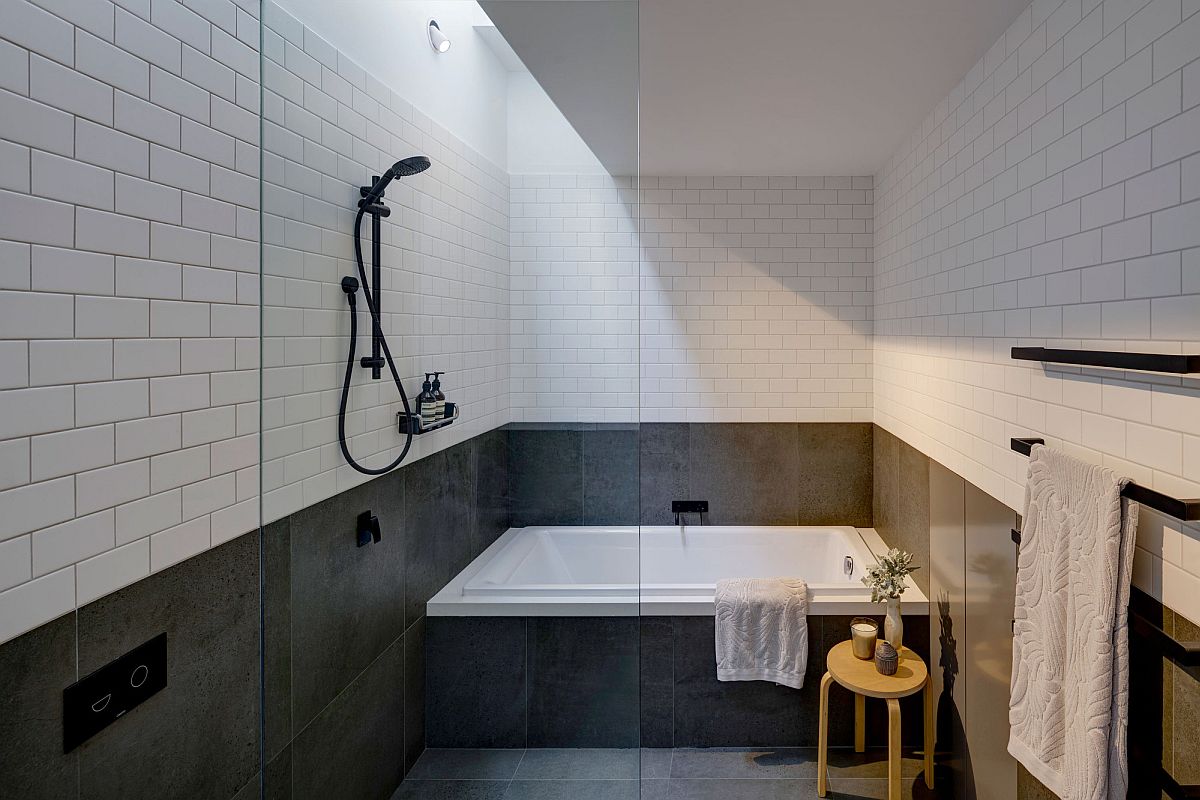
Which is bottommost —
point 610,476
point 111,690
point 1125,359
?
point 111,690

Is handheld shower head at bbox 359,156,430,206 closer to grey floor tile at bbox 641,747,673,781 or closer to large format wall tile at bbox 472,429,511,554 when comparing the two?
large format wall tile at bbox 472,429,511,554

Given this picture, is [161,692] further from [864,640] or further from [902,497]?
[902,497]

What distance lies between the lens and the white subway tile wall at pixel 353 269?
60.6 inches

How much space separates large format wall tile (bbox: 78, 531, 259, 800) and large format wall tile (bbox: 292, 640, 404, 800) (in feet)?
0.51

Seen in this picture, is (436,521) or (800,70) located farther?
(800,70)

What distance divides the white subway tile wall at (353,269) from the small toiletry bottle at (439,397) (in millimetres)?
16

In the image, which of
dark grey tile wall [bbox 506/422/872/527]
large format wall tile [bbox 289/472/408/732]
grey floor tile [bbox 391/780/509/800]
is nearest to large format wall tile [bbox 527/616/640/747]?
grey floor tile [bbox 391/780/509/800]

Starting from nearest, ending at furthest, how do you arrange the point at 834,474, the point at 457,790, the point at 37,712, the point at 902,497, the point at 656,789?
the point at 37,712, the point at 457,790, the point at 656,789, the point at 902,497, the point at 834,474

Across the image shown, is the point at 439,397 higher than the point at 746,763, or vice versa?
the point at 439,397

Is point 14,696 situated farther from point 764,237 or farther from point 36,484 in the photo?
point 764,237

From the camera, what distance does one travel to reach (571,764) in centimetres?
157

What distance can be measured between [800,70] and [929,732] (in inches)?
102

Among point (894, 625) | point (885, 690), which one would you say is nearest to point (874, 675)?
point (885, 690)

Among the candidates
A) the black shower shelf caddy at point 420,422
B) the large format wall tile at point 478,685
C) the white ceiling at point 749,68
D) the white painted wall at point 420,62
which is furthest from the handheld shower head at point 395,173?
the large format wall tile at point 478,685
